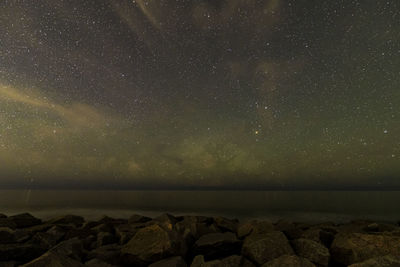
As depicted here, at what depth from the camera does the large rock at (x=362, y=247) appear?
4438 millimetres

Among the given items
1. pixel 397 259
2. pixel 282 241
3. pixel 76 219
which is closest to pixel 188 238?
pixel 282 241

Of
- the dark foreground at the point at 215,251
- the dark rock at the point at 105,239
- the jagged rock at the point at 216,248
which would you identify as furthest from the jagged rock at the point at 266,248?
the dark rock at the point at 105,239

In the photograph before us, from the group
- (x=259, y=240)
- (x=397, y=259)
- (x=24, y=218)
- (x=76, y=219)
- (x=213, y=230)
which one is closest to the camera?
(x=397, y=259)

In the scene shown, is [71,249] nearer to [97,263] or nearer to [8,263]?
[97,263]

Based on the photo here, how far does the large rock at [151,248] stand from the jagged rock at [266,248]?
152 cm

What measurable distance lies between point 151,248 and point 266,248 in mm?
2324

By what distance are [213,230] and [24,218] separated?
28.7 feet

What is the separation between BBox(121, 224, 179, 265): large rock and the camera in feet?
15.2

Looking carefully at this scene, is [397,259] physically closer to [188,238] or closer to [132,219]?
[188,238]

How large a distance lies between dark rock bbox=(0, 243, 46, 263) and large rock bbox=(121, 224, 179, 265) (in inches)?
89.7

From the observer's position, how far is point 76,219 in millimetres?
11047

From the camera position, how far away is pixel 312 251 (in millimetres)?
4633

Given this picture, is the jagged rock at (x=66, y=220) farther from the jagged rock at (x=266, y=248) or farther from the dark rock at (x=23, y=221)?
the jagged rock at (x=266, y=248)

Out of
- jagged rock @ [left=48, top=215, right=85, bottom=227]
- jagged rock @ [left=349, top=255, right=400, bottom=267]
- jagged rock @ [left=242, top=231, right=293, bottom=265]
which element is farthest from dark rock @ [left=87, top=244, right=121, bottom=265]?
jagged rock @ [left=48, top=215, right=85, bottom=227]
